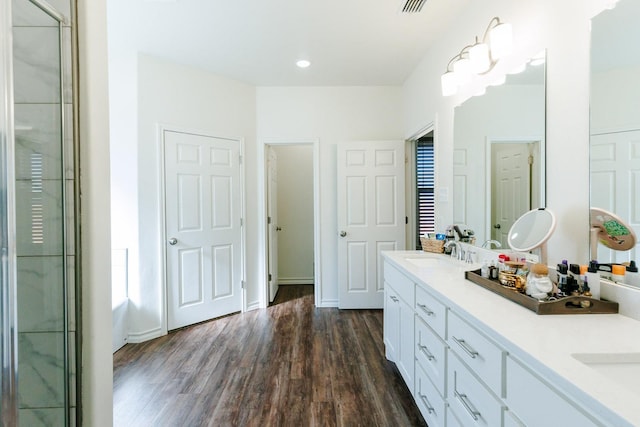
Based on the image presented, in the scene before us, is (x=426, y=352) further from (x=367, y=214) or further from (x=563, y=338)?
(x=367, y=214)

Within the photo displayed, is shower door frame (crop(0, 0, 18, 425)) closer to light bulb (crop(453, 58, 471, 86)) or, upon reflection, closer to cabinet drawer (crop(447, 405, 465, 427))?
cabinet drawer (crop(447, 405, 465, 427))

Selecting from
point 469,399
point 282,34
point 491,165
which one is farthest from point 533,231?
point 282,34

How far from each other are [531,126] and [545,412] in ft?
4.28

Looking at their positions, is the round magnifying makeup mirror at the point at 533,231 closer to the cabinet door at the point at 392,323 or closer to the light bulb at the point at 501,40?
the cabinet door at the point at 392,323

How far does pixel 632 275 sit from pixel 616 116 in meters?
0.57

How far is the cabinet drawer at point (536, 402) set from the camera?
2.16 feet

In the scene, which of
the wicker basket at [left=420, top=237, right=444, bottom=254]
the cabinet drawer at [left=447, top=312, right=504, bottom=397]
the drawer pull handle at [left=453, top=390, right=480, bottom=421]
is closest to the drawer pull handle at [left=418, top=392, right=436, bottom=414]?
the drawer pull handle at [left=453, top=390, right=480, bottom=421]

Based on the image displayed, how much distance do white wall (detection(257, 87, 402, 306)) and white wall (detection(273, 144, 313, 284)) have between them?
1064mm

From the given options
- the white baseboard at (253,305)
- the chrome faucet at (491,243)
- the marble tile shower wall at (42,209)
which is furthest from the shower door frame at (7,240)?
the white baseboard at (253,305)

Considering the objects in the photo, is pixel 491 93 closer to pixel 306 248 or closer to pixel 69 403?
pixel 69 403

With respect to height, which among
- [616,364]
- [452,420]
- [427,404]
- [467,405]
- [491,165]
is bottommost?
[427,404]

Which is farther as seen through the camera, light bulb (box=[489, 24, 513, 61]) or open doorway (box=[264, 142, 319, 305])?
open doorway (box=[264, 142, 319, 305])

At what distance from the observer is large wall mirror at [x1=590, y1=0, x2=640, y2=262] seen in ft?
3.31

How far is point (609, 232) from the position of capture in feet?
3.64
